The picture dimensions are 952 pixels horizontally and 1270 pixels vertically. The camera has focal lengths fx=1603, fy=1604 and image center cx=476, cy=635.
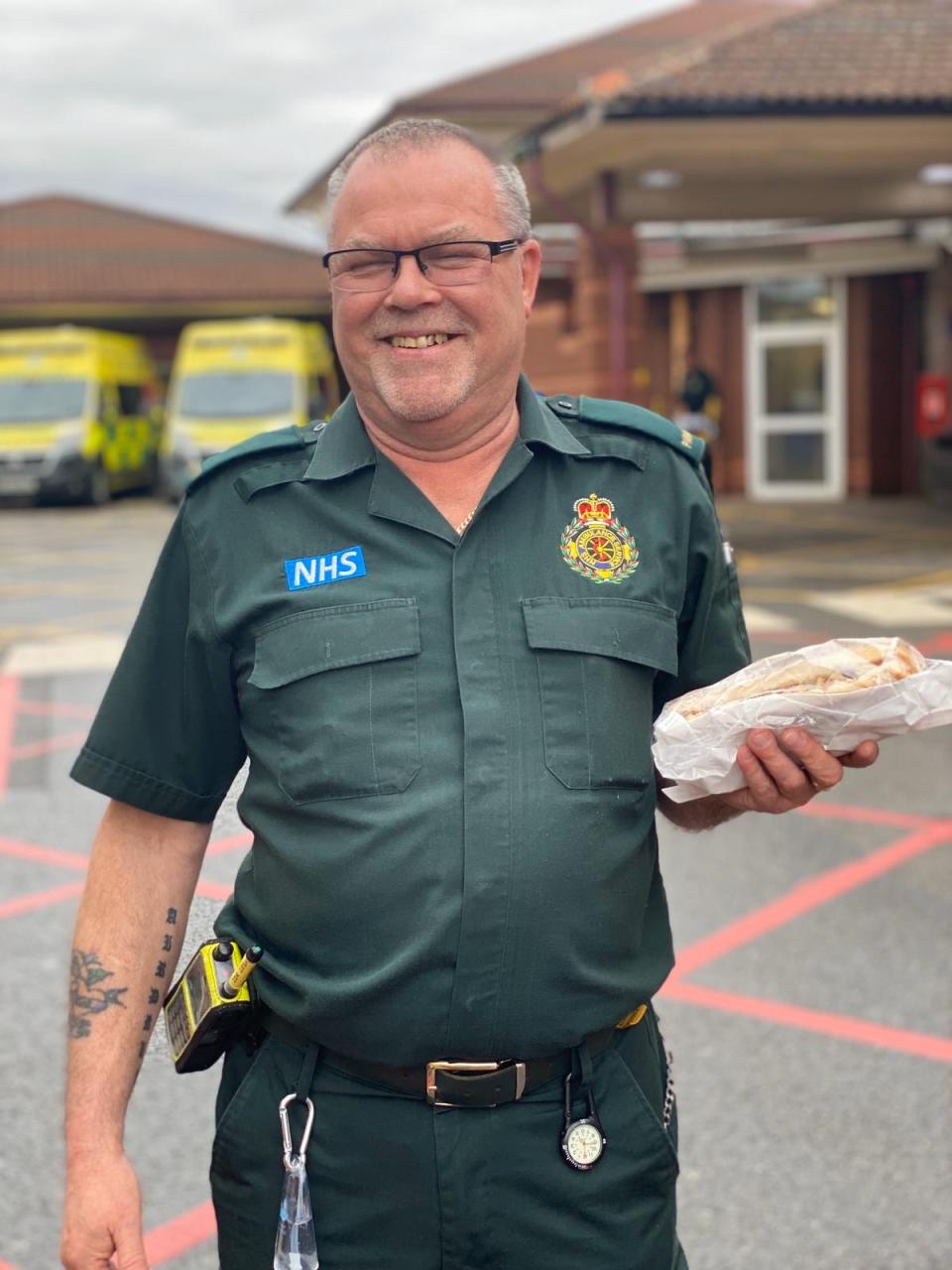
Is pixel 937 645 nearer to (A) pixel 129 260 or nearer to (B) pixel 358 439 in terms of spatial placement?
(B) pixel 358 439

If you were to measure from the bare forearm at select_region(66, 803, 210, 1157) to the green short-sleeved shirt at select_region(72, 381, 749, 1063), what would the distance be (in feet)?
0.23

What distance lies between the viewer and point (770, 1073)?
13.2 feet

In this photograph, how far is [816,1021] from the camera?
4.33 m

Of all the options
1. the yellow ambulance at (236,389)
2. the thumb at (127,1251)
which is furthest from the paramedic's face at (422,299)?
the yellow ambulance at (236,389)

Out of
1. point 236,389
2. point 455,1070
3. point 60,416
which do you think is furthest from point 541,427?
point 60,416

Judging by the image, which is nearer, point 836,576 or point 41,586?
point 836,576

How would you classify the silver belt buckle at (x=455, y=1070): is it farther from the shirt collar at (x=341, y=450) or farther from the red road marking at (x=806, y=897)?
the red road marking at (x=806, y=897)

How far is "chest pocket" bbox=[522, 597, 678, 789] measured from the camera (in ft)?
6.38

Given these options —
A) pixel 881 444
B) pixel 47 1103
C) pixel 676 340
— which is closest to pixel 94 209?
pixel 676 340

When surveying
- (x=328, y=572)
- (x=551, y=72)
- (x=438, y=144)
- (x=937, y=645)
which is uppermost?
(x=551, y=72)

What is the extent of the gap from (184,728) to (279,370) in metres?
22.8

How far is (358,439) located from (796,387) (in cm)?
2029

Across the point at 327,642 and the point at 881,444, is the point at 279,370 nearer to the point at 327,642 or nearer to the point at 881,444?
the point at 881,444

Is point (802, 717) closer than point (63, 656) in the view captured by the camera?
Yes
